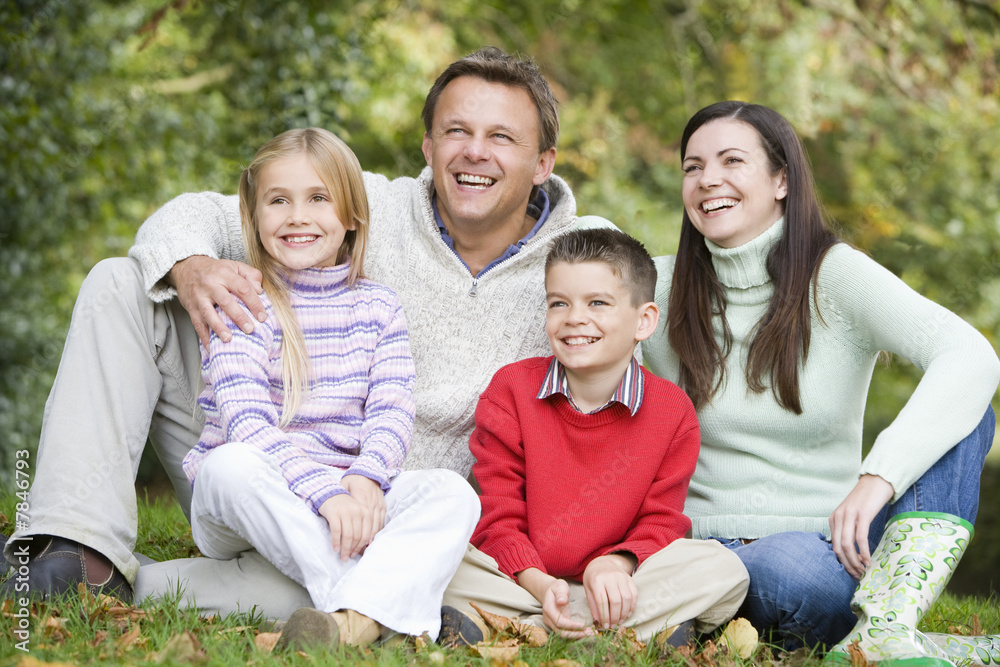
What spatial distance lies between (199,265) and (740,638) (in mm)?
1912

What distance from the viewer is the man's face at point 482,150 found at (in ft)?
11.1

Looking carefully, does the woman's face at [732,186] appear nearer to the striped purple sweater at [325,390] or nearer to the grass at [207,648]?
the striped purple sweater at [325,390]

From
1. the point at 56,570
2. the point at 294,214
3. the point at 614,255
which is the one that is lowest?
the point at 56,570

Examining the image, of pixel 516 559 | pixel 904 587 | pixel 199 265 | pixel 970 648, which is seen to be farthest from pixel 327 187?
pixel 970 648

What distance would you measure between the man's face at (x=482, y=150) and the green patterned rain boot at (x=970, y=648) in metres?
1.96

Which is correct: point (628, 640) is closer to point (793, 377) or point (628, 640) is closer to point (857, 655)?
point (857, 655)

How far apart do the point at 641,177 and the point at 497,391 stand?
7.40 meters

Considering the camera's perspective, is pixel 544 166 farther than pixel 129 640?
Yes

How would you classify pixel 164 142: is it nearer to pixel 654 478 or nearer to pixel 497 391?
pixel 497 391

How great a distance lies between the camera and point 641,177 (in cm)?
1005

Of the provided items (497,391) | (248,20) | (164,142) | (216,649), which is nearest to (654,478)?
(497,391)

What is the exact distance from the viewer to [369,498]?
2.60 meters

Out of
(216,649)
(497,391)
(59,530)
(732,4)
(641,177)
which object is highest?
(732,4)

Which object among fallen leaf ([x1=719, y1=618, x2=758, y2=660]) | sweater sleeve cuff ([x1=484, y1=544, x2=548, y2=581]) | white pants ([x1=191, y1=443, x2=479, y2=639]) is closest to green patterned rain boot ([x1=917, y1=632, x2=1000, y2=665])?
fallen leaf ([x1=719, y1=618, x2=758, y2=660])
